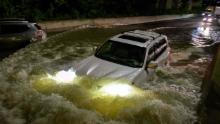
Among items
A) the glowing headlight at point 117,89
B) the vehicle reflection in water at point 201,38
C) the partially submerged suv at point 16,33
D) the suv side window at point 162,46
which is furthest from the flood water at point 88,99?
the vehicle reflection in water at point 201,38

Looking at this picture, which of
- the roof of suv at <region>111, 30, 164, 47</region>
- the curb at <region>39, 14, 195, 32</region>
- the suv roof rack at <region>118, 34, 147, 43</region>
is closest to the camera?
the roof of suv at <region>111, 30, 164, 47</region>

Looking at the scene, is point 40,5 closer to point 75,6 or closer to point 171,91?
point 75,6

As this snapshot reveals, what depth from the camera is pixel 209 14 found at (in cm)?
3538

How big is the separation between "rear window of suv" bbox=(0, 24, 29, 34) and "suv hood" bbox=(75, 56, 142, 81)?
4608 millimetres

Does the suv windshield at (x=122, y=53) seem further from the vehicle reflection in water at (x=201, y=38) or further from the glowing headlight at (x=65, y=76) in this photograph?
the vehicle reflection in water at (x=201, y=38)

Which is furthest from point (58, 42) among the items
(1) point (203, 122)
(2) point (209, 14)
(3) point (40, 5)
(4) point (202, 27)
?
(2) point (209, 14)

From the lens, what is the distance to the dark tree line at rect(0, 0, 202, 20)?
2405cm

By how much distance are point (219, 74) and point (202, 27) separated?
1907 cm

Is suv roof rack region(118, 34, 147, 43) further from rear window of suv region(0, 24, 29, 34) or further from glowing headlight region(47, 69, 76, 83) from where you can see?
rear window of suv region(0, 24, 29, 34)

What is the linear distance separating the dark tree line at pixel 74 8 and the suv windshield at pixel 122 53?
14.6 metres

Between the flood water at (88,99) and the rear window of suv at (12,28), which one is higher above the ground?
the rear window of suv at (12,28)

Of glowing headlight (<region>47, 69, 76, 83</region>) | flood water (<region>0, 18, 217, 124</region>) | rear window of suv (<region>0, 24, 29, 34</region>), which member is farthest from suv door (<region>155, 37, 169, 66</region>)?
rear window of suv (<region>0, 24, 29, 34</region>)

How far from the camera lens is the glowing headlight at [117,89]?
8867 mm

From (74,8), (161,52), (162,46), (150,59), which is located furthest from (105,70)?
(74,8)
